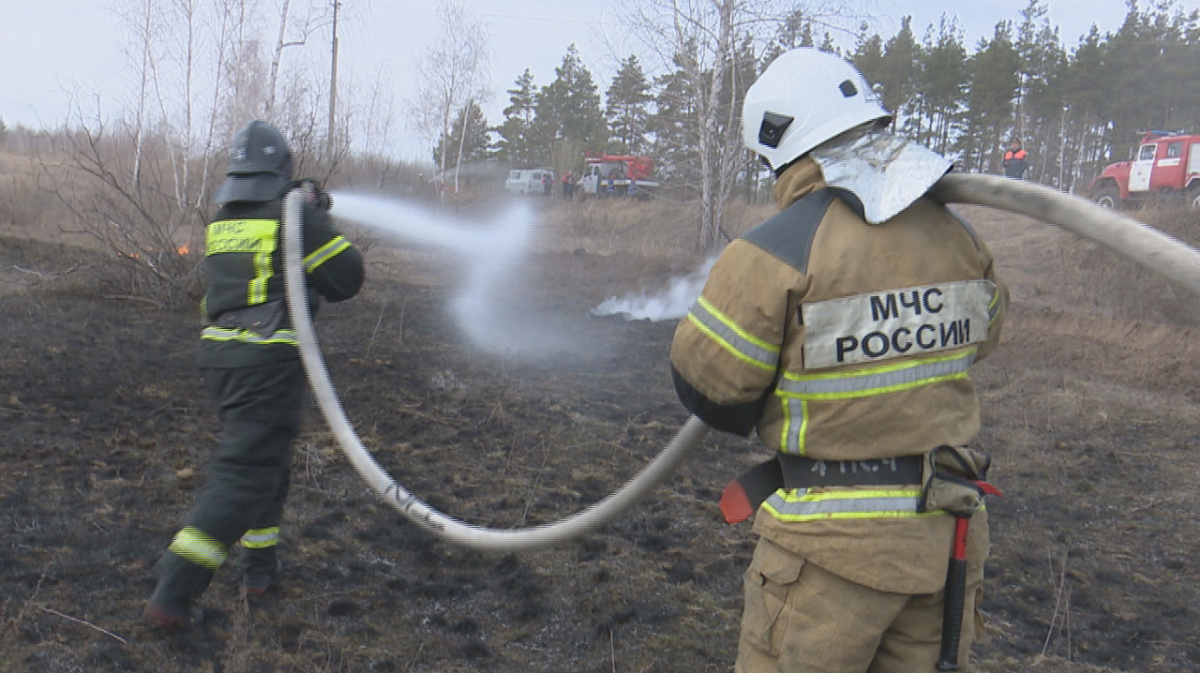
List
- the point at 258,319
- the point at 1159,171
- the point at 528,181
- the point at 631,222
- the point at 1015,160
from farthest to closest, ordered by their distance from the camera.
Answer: the point at 528,181 → the point at 631,222 → the point at 1015,160 → the point at 1159,171 → the point at 258,319

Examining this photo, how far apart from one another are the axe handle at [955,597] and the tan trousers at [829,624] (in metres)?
0.02

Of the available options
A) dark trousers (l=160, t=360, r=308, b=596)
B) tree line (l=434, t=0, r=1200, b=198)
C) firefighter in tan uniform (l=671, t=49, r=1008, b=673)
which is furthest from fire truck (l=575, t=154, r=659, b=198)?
firefighter in tan uniform (l=671, t=49, r=1008, b=673)

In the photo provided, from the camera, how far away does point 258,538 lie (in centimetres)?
358

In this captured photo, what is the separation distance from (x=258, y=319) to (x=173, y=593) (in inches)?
43.3

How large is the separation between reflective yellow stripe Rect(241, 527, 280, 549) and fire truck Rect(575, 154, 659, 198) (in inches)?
1189

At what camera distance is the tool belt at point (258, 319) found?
136 inches

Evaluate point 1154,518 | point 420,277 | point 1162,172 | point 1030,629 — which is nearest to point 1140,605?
point 1030,629

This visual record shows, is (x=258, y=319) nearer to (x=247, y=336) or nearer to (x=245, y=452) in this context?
(x=247, y=336)

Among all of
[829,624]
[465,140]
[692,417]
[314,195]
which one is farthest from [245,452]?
[465,140]

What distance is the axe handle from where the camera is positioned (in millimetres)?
1968

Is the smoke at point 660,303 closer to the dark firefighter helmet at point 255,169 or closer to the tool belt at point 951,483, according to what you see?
the dark firefighter helmet at point 255,169

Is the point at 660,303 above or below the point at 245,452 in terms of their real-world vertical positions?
below

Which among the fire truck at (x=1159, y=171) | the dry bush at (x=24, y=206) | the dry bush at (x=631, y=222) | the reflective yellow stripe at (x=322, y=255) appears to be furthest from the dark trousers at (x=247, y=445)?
the fire truck at (x=1159, y=171)

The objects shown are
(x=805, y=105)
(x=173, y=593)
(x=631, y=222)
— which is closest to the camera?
(x=805, y=105)
